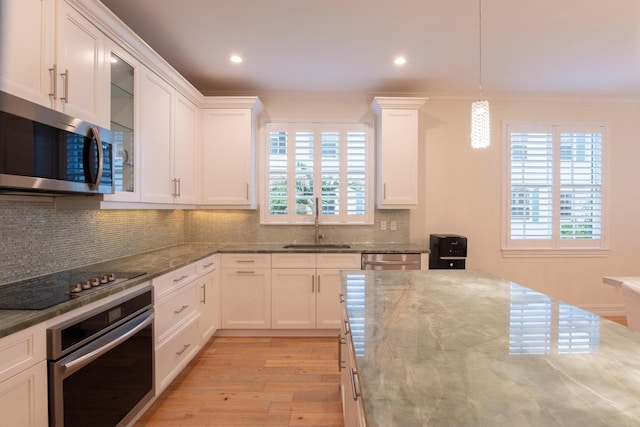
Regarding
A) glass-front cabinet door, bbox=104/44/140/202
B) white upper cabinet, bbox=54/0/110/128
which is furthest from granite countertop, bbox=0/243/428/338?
white upper cabinet, bbox=54/0/110/128

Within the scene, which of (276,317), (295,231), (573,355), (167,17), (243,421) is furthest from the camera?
(295,231)

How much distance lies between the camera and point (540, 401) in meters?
0.65

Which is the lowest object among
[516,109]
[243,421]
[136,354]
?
[243,421]

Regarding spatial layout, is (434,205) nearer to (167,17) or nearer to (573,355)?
(573,355)

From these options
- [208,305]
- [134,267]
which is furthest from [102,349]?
[208,305]

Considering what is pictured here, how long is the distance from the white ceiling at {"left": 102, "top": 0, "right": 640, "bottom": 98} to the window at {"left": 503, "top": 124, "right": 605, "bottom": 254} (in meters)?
0.51

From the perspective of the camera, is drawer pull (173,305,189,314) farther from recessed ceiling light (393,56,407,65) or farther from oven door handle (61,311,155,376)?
recessed ceiling light (393,56,407,65)

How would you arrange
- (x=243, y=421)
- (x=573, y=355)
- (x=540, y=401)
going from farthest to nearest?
(x=243, y=421) < (x=573, y=355) < (x=540, y=401)

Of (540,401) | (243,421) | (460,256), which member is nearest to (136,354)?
(243,421)

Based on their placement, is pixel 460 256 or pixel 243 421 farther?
pixel 460 256

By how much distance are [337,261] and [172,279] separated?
1.53 m

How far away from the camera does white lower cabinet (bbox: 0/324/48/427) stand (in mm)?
1088

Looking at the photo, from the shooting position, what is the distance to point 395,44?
8.45 ft

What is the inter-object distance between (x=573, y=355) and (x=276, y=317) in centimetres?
262
